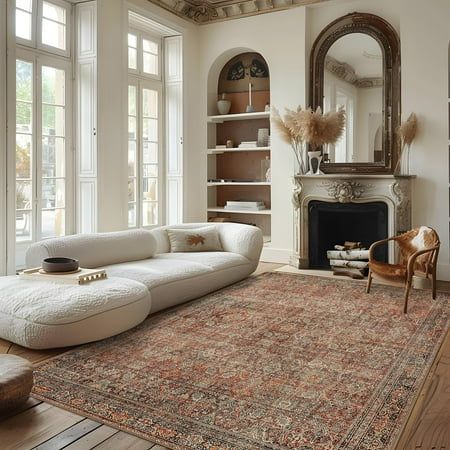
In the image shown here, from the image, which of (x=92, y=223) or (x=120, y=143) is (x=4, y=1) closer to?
(x=120, y=143)

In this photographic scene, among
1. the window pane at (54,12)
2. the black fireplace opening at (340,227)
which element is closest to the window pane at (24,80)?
the window pane at (54,12)

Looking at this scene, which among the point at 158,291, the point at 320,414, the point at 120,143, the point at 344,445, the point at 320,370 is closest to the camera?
the point at 344,445

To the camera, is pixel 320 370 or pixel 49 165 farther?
pixel 49 165

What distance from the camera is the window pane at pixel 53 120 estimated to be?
531 centimetres

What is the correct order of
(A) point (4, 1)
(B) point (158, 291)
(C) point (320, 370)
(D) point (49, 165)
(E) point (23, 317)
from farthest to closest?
(D) point (49, 165) → (A) point (4, 1) → (B) point (158, 291) → (E) point (23, 317) → (C) point (320, 370)

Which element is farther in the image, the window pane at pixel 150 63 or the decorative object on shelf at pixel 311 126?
the window pane at pixel 150 63

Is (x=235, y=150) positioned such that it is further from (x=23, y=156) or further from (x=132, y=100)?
(x=23, y=156)

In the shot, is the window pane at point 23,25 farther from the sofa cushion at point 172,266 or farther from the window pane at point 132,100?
the sofa cushion at point 172,266

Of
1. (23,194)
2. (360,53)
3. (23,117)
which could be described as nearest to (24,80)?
(23,117)

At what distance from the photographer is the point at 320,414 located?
240 cm

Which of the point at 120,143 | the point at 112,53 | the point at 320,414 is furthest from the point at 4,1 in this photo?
the point at 320,414

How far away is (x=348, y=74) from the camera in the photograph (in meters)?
6.19

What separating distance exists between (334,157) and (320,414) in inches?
172

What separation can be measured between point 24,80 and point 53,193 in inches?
45.4
